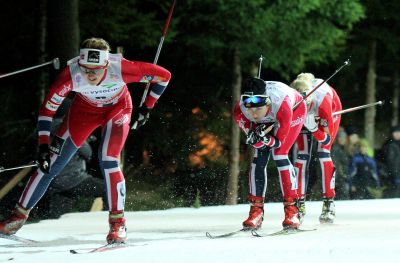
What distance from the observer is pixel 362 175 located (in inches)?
647

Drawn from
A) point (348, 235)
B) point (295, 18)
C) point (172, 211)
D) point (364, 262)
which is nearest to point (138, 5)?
point (295, 18)

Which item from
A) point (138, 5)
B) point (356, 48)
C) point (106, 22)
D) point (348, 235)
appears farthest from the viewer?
point (356, 48)

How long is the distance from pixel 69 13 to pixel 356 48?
11481mm

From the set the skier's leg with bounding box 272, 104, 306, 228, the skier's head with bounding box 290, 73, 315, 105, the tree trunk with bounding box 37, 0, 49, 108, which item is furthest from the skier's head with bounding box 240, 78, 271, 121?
the tree trunk with bounding box 37, 0, 49, 108

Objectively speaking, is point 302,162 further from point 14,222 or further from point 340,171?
point 340,171

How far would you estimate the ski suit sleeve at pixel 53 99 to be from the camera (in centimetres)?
888

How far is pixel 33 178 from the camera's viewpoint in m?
9.40

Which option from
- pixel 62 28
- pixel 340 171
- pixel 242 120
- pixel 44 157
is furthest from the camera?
pixel 340 171

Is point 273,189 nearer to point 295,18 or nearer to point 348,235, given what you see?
point 295,18

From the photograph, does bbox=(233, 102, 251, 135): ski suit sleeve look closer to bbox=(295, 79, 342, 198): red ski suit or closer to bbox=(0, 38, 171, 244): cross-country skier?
bbox=(0, 38, 171, 244): cross-country skier

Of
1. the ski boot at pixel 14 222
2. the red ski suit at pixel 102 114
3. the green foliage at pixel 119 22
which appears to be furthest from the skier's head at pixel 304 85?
the green foliage at pixel 119 22

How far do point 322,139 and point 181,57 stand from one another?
7.02 m

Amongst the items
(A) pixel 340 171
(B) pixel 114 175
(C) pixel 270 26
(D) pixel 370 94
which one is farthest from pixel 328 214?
(D) pixel 370 94

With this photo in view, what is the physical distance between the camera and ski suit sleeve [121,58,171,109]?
896 centimetres
